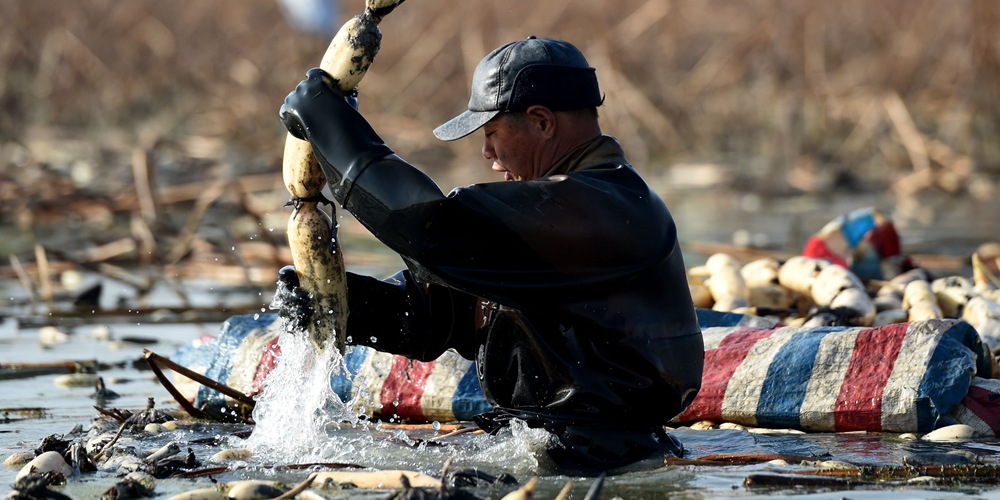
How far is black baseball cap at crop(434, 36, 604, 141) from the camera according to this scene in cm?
363

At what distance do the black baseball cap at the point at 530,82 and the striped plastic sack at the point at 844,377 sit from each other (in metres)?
1.25

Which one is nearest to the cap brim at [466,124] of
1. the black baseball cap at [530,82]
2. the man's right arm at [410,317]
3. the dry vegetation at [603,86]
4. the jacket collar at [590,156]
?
the black baseball cap at [530,82]

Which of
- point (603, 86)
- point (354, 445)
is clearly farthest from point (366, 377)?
point (603, 86)

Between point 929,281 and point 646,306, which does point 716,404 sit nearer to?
point 646,306

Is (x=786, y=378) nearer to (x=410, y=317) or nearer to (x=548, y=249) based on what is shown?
(x=410, y=317)

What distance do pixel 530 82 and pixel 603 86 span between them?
10877 mm

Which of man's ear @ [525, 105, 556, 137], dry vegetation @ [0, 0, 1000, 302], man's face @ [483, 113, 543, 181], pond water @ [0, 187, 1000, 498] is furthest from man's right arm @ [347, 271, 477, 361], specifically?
dry vegetation @ [0, 0, 1000, 302]

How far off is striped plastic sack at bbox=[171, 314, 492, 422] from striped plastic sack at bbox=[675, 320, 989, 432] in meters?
0.73

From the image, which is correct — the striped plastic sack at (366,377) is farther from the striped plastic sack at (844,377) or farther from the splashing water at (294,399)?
the striped plastic sack at (844,377)

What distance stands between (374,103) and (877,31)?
18.0 ft

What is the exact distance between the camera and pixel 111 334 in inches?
259

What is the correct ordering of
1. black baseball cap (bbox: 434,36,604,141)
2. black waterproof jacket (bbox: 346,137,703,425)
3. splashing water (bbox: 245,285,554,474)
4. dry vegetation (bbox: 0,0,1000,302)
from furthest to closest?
dry vegetation (bbox: 0,0,1000,302), splashing water (bbox: 245,285,554,474), black baseball cap (bbox: 434,36,604,141), black waterproof jacket (bbox: 346,137,703,425)

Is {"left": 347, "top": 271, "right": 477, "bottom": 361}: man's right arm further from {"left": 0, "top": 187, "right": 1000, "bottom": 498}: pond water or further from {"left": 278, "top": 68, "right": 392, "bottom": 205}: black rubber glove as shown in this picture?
{"left": 278, "top": 68, "right": 392, "bottom": 205}: black rubber glove

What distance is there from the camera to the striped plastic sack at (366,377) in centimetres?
473
